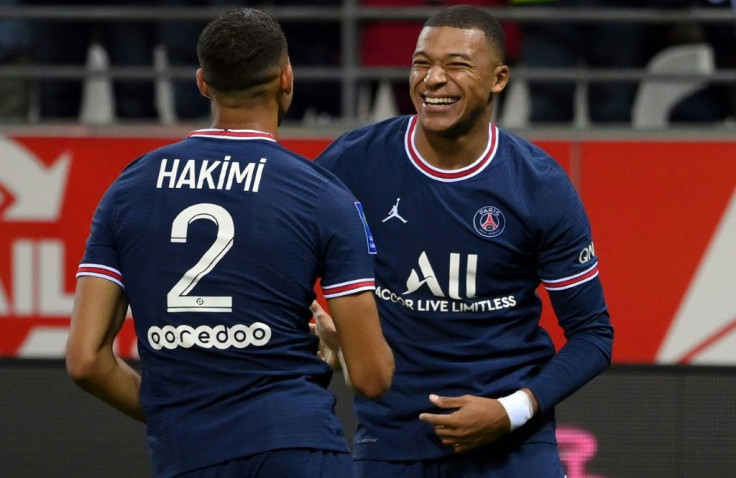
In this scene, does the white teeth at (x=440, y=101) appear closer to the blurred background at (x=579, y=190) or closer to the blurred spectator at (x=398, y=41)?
the blurred background at (x=579, y=190)

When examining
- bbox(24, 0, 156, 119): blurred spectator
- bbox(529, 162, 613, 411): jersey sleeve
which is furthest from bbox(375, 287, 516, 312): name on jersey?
bbox(24, 0, 156, 119): blurred spectator

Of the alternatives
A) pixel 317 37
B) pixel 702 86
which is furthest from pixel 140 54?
pixel 702 86

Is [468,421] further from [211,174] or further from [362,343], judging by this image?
[211,174]

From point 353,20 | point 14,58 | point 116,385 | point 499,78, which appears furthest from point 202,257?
point 14,58

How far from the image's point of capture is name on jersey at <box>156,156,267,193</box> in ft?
9.11

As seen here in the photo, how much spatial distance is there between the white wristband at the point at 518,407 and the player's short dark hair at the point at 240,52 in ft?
3.53

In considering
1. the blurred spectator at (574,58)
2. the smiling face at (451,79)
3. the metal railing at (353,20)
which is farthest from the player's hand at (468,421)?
Answer: the blurred spectator at (574,58)

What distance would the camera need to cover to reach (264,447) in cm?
276

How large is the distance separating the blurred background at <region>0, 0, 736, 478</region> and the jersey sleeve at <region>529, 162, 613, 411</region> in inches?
81.1

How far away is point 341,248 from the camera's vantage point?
2787 mm

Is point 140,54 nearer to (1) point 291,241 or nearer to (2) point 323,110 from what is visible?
(2) point 323,110

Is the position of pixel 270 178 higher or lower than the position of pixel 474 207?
higher

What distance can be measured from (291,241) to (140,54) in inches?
154

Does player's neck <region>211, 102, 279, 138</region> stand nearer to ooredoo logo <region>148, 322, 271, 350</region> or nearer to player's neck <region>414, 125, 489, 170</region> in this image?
ooredoo logo <region>148, 322, 271, 350</region>
